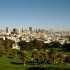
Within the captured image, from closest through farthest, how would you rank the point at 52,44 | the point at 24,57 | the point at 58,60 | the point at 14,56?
the point at 24,57
the point at 58,60
the point at 14,56
the point at 52,44

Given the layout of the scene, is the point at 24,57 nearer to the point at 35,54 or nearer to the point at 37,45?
the point at 35,54

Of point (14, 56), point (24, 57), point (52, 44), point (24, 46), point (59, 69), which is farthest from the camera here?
point (52, 44)

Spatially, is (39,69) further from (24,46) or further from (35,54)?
(24,46)

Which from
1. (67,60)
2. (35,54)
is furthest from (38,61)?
(67,60)

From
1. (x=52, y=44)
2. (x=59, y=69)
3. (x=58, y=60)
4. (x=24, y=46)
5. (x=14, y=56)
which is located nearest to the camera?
(x=59, y=69)

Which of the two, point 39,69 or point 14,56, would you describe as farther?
point 14,56

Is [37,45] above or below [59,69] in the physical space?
above

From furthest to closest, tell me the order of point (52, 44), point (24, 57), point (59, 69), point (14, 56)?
point (52, 44)
point (14, 56)
point (24, 57)
point (59, 69)

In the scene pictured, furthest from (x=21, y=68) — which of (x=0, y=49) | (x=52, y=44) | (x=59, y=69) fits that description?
(x=52, y=44)

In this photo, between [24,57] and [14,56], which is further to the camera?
[14,56]
